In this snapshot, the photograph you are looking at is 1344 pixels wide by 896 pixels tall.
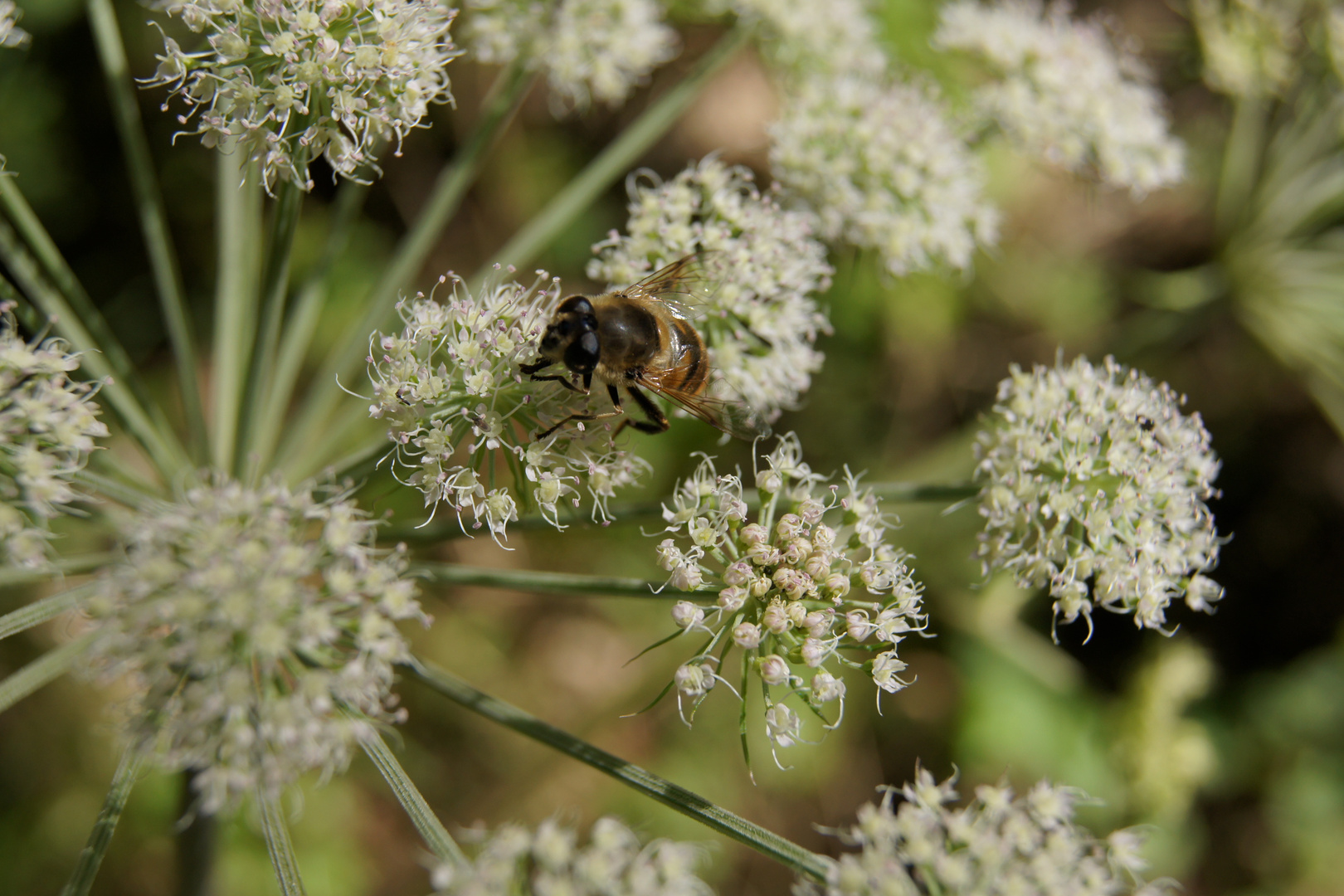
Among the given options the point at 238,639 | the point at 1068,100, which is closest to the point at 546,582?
the point at 238,639

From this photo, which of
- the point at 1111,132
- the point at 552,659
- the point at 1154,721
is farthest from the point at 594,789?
the point at 1111,132

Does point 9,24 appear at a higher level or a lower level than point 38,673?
higher

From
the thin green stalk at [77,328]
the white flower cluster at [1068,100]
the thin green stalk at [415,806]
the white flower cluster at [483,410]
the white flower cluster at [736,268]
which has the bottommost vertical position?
the thin green stalk at [415,806]

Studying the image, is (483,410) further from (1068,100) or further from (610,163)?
(1068,100)

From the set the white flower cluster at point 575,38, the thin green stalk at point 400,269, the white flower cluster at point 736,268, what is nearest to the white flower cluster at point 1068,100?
the white flower cluster at point 575,38

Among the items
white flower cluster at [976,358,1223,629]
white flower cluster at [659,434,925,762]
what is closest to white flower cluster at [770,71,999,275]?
white flower cluster at [976,358,1223,629]

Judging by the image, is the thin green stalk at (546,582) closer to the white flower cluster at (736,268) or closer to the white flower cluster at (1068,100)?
the white flower cluster at (736,268)
